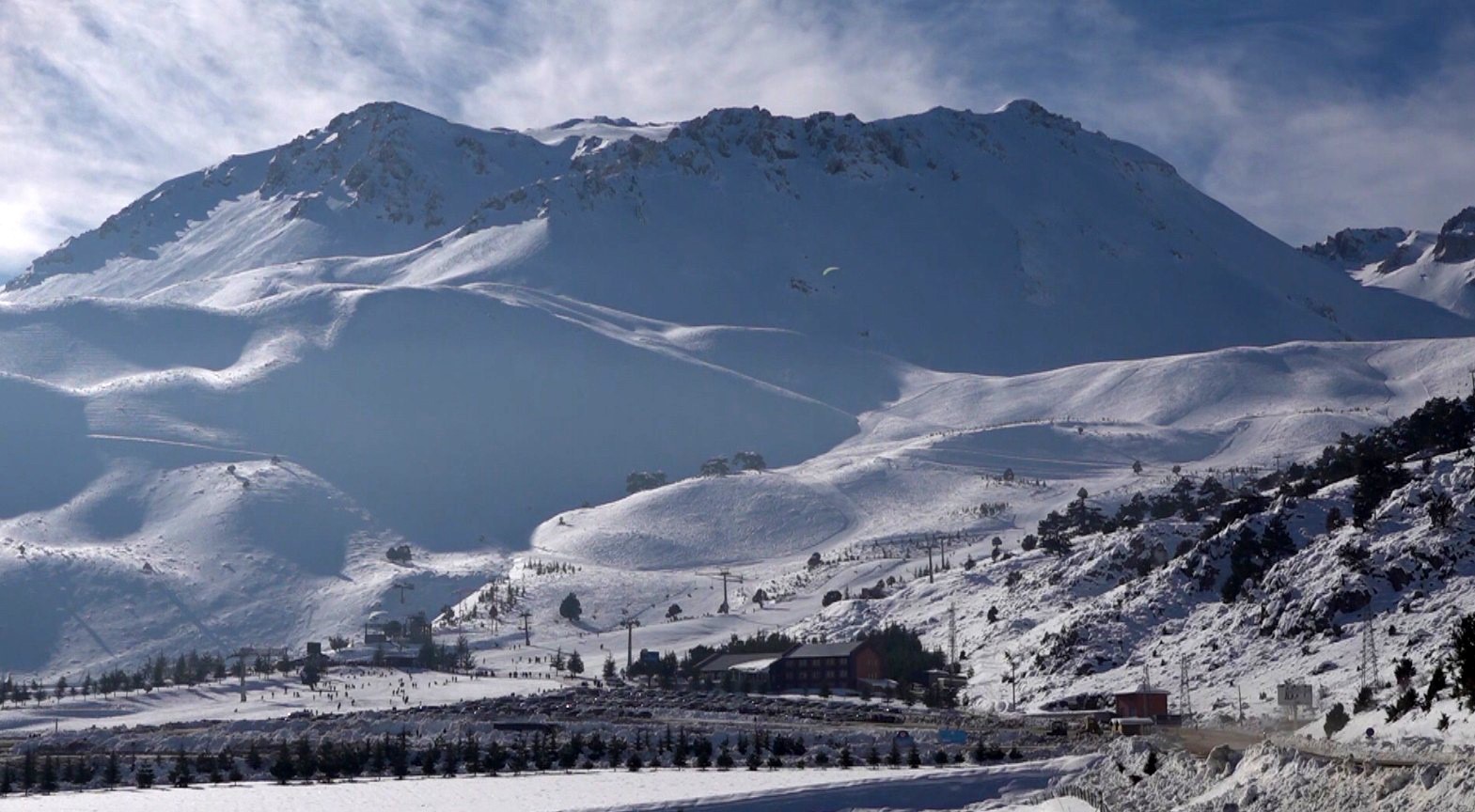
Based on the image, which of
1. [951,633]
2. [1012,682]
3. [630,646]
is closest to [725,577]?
[630,646]

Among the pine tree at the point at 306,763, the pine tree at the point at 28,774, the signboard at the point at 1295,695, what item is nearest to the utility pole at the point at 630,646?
the pine tree at the point at 306,763

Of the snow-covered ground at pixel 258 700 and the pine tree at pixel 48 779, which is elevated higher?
the snow-covered ground at pixel 258 700

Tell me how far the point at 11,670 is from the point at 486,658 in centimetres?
5687

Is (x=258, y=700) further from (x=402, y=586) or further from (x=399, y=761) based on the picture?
(x=402, y=586)

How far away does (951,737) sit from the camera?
68000 mm

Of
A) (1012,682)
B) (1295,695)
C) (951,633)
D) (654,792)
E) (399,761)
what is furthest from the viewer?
(951,633)

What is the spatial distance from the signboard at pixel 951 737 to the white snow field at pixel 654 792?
22.7 ft

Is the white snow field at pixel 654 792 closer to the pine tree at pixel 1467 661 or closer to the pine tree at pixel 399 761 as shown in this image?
the pine tree at pixel 399 761

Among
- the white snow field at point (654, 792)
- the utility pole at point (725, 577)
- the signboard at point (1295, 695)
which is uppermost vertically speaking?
the utility pole at point (725, 577)

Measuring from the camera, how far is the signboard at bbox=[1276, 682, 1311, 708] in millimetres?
63188

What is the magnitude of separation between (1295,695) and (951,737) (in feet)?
43.1

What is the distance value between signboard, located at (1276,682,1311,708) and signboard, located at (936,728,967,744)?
39.2 ft

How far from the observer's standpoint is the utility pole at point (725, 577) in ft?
484

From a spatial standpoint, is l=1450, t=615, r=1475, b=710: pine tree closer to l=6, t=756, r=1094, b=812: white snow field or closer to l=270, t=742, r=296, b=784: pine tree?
l=6, t=756, r=1094, b=812: white snow field
